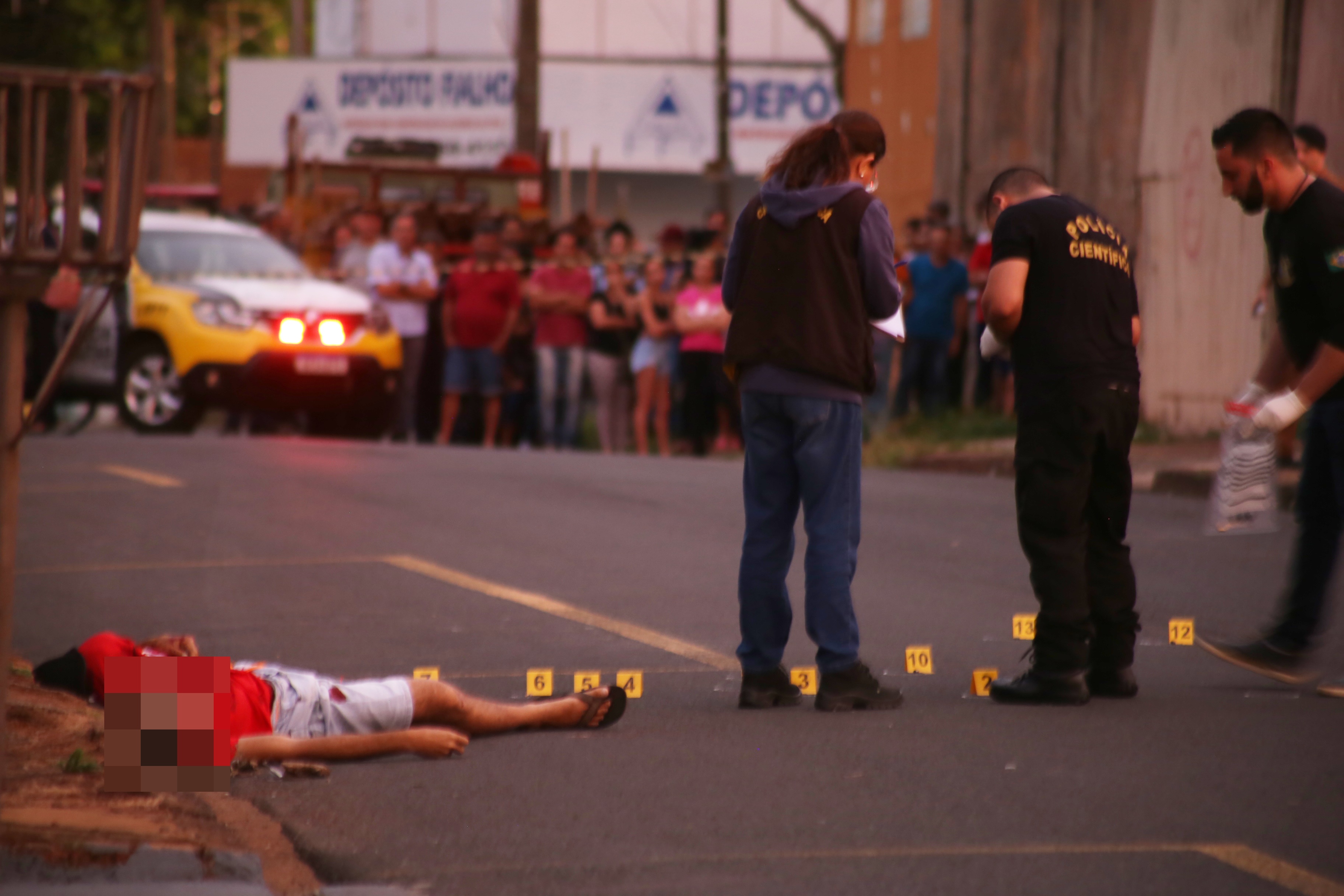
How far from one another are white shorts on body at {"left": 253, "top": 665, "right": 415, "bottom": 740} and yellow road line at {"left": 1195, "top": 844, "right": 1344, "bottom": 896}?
2.29 metres

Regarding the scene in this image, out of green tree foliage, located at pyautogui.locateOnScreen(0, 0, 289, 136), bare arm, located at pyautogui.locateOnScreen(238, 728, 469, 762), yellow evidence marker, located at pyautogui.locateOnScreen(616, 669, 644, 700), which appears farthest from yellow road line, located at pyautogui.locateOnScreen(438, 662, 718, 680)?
green tree foliage, located at pyautogui.locateOnScreen(0, 0, 289, 136)

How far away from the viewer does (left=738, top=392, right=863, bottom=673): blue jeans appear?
6059 mm

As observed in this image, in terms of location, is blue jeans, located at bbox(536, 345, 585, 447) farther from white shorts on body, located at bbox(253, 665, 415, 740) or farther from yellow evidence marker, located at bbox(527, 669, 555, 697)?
white shorts on body, located at bbox(253, 665, 415, 740)

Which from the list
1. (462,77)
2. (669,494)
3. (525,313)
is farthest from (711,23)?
(669,494)

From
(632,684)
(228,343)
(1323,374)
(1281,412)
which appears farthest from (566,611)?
(228,343)

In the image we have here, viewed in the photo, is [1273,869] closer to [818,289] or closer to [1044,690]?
[1044,690]

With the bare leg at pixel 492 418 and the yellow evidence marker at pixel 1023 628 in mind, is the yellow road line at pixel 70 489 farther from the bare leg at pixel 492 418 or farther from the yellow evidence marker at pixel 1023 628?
the yellow evidence marker at pixel 1023 628

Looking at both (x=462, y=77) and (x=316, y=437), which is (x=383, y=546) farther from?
(x=462, y=77)

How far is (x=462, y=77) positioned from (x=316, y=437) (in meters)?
29.0

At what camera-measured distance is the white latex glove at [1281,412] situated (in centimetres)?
611

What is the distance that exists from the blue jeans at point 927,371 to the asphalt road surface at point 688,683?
4075mm

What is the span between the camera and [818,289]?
5.99m

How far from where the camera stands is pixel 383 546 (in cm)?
1030

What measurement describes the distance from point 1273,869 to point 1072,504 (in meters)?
2.01
